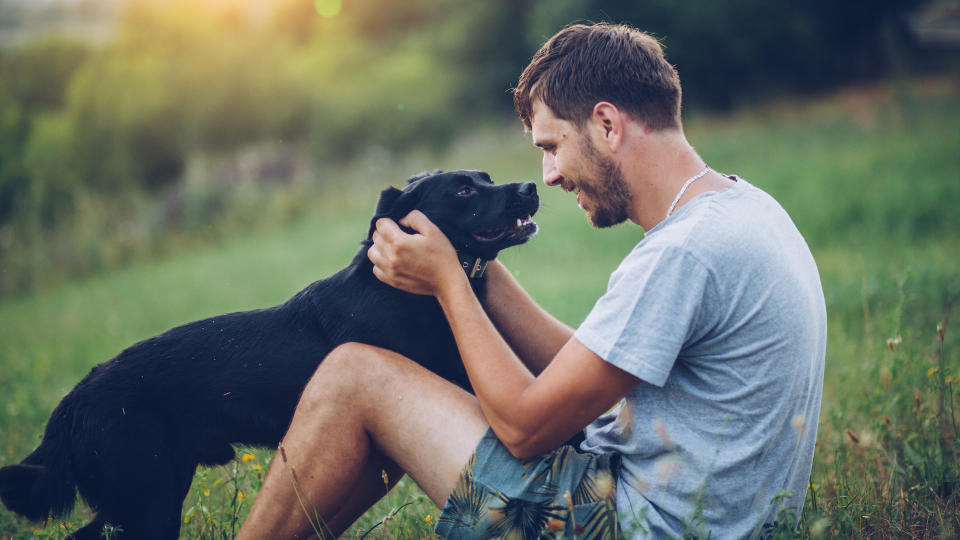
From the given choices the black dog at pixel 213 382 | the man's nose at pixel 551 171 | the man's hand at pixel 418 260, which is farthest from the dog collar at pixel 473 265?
the man's nose at pixel 551 171

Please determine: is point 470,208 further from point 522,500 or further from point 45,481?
point 45,481

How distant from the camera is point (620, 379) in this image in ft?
5.62

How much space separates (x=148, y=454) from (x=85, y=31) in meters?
25.4

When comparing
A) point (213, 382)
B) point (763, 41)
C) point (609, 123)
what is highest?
point (609, 123)

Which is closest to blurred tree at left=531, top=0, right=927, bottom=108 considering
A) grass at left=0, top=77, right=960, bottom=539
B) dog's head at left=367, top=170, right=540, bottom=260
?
grass at left=0, top=77, right=960, bottom=539

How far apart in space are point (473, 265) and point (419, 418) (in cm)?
88

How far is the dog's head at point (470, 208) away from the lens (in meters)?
2.73

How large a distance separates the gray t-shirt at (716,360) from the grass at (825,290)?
23 centimetres

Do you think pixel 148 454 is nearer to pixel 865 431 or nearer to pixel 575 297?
pixel 865 431

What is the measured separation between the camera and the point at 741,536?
1.78 metres

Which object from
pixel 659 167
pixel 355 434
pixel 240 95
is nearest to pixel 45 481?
pixel 355 434

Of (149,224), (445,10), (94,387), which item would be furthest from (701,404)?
(445,10)

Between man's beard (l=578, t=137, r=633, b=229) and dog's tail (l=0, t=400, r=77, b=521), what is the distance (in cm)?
192

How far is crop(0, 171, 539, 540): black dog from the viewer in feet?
7.38
